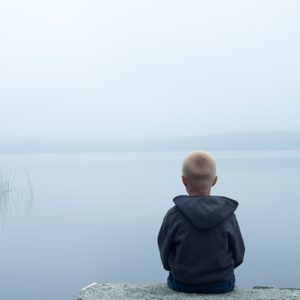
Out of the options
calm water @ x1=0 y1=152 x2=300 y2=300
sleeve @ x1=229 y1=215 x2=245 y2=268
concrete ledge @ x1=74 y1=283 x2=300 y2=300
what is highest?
sleeve @ x1=229 y1=215 x2=245 y2=268

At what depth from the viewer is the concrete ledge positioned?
2686 mm

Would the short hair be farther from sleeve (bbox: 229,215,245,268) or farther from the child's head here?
sleeve (bbox: 229,215,245,268)

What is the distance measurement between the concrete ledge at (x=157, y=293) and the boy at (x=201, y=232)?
9 cm

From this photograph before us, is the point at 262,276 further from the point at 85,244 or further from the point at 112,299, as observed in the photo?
the point at 112,299

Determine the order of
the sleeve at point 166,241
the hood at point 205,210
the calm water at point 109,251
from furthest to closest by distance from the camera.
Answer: the calm water at point 109,251 < the sleeve at point 166,241 < the hood at point 205,210

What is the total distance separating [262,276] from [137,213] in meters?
12.1

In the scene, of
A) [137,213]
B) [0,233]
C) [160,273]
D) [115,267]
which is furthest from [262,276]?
[0,233]

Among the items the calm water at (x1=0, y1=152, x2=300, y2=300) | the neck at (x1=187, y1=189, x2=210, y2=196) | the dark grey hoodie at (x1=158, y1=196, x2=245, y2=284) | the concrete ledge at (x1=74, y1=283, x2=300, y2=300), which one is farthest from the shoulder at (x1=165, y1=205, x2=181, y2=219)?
the calm water at (x1=0, y1=152, x2=300, y2=300)

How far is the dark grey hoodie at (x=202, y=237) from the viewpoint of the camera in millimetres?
2570

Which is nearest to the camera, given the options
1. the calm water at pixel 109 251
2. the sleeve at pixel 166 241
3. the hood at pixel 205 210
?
the hood at pixel 205 210

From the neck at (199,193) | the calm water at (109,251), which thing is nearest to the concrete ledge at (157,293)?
the neck at (199,193)

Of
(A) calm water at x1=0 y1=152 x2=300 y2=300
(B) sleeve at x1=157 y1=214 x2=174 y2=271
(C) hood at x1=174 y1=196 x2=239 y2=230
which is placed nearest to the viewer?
(C) hood at x1=174 y1=196 x2=239 y2=230

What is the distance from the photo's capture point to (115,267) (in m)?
12.4

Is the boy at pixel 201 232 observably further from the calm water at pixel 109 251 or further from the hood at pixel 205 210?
the calm water at pixel 109 251
